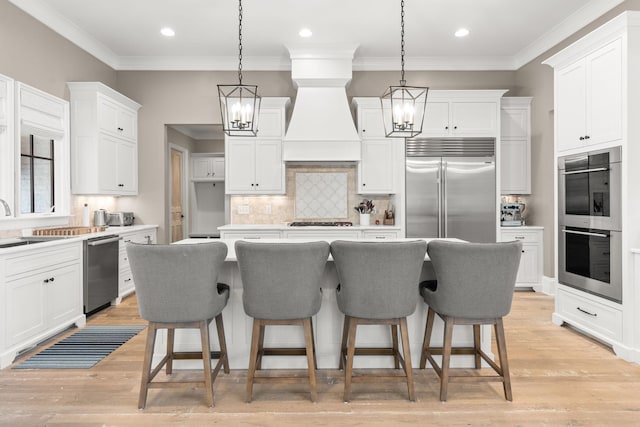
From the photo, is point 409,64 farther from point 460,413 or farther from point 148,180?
point 460,413

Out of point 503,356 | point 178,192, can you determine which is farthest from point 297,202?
point 503,356

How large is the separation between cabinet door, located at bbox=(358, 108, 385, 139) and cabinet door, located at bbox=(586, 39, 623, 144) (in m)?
2.35

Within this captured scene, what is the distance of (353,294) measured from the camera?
2.27m

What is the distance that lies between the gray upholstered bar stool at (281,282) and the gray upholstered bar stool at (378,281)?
0.52 ft

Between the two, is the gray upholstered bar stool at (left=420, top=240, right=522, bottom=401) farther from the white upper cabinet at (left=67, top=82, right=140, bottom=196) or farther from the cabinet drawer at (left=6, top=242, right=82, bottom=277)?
the white upper cabinet at (left=67, top=82, right=140, bottom=196)

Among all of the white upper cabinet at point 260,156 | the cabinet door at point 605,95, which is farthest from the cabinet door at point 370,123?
the cabinet door at point 605,95

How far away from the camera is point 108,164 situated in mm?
4742

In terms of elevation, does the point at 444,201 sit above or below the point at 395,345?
above

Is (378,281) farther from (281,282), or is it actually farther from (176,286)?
(176,286)

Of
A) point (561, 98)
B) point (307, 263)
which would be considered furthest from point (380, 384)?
point (561, 98)

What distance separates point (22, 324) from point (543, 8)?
5608 mm

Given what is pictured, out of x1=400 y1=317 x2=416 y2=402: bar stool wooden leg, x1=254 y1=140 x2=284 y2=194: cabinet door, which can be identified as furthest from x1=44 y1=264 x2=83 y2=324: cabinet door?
x1=400 y1=317 x2=416 y2=402: bar stool wooden leg

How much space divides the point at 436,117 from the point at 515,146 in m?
1.19

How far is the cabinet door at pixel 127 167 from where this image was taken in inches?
198
